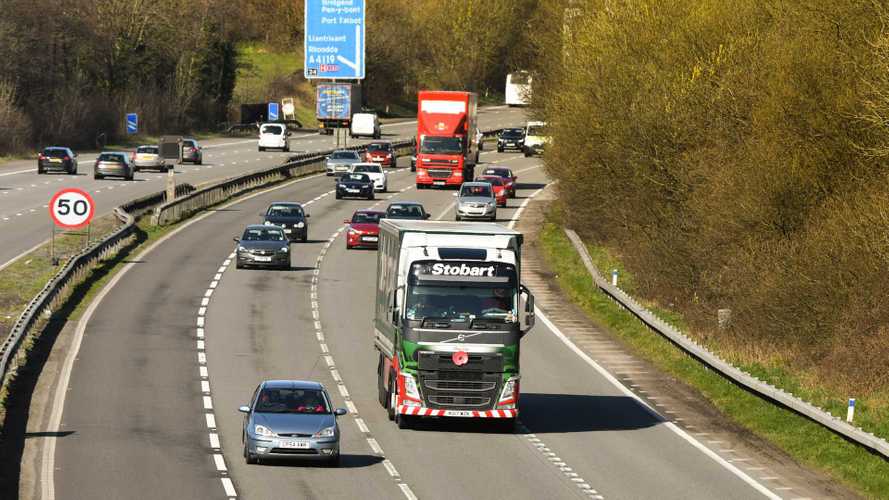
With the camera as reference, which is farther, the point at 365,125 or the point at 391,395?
the point at 365,125

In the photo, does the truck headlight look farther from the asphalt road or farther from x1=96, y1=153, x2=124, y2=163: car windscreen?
x1=96, y1=153, x2=124, y2=163: car windscreen

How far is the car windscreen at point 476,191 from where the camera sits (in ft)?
218

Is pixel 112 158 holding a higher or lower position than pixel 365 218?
higher

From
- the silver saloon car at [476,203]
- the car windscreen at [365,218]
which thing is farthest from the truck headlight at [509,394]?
the silver saloon car at [476,203]

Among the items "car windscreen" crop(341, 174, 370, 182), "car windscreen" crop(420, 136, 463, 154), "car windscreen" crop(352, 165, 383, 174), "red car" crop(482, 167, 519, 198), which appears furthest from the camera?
"car windscreen" crop(352, 165, 383, 174)

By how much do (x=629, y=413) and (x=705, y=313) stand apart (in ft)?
42.9

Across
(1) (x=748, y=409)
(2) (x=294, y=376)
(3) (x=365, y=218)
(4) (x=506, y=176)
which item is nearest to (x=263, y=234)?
(3) (x=365, y=218)

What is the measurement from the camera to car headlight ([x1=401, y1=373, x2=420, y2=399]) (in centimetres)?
2628

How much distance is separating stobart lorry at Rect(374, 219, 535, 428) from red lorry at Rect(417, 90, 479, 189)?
4945 cm

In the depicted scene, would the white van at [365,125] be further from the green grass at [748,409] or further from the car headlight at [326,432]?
the car headlight at [326,432]

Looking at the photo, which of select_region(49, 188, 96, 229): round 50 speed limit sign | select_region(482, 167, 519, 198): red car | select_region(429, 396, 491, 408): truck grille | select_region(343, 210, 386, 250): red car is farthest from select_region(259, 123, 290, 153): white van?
select_region(429, 396, 491, 408): truck grille

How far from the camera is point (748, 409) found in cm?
2994

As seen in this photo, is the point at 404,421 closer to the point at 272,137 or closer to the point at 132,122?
the point at 272,137

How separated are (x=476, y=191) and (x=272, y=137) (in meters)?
41.0
